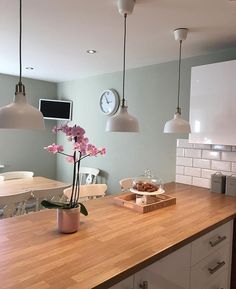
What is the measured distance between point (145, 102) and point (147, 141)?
1.54 ft

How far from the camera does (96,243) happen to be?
50.7 inches

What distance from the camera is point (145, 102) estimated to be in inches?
124

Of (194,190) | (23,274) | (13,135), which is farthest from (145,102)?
(23,274)

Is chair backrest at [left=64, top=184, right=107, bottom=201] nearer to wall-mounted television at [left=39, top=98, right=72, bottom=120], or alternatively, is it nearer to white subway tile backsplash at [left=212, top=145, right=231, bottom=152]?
white subway tile backsplash at [left=212, top=145, right=231, bottom=152]

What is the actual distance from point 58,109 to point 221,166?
8.89 ft

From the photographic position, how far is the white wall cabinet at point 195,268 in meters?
1.20

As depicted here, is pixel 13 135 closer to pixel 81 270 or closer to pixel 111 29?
pixel 111 29

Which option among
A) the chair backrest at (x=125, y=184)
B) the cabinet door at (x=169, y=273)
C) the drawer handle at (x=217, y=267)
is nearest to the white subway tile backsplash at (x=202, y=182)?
the chair backrest at (x=125, y=184)

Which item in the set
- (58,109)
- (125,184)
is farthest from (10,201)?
(58,109)

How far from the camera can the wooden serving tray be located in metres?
1.80

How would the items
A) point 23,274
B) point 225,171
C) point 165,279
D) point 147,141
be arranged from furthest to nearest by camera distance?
point 147,141
point 225,171
point 165,279
point 23,274

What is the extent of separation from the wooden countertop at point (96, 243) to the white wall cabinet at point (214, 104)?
0.58 meters

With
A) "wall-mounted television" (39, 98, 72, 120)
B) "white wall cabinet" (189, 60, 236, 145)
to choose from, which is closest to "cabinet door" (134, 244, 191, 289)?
"white wall cabinet" (189, 60, 236, 145)

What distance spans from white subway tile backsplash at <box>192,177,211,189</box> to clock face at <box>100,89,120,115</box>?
1.44 meters
